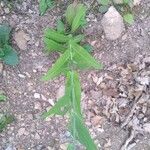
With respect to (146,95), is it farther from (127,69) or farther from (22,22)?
(22,22)

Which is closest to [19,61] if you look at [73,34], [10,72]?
[10,72]

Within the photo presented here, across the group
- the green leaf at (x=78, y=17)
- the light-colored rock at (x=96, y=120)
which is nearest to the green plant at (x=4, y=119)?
the light-colored rock at (x=96, y=120)

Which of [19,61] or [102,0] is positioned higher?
[102,0]

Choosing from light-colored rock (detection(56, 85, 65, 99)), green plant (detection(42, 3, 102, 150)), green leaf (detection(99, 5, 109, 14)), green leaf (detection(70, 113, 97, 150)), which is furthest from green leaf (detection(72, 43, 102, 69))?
green leaf (detection(99, 5, 109, 14))

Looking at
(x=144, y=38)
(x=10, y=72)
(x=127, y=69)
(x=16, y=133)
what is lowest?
(x=16, y=133)

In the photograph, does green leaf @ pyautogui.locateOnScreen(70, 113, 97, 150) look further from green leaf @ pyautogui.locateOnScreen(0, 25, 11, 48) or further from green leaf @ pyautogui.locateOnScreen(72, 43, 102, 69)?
green leaf @ pyautogui.locateOnScreen(0, 25, 11, 48)

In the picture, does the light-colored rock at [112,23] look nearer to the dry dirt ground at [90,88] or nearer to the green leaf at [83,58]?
the dry dirt ground at [90,88]
